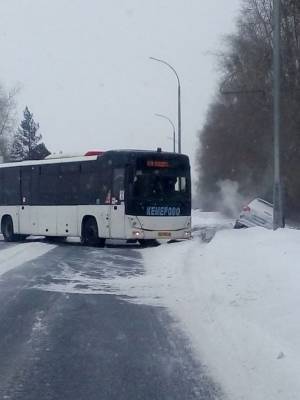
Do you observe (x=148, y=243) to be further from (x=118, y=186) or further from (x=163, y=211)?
(x=118, y=186)

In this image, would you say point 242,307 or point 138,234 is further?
point 138,234

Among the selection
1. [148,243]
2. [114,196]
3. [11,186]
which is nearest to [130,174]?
[114,196]

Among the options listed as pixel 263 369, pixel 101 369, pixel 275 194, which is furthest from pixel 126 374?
pixel 275 194

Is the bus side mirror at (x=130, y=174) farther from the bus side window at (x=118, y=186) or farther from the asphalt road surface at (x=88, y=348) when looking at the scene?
the asphalt road surface at (x=88, y=348)

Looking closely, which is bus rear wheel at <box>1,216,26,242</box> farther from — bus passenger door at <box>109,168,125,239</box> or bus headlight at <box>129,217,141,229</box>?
bus headlight at <box>129,217,141,229</box>

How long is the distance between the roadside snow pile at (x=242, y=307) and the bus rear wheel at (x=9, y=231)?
1291cm

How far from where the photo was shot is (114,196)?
25.8 m

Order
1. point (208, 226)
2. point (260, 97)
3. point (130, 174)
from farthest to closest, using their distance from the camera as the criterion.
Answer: point (260, 97) → point (208, 226) → point (130, 174)

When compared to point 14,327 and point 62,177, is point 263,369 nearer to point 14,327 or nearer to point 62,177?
point 14,327

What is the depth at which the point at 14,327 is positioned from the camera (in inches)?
405

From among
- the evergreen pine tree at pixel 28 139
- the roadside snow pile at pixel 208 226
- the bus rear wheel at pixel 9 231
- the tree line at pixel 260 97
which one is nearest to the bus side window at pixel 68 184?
the bus rear wheel at pixel 9 231

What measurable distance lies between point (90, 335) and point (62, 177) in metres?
19.2

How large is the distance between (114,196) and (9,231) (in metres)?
7.37

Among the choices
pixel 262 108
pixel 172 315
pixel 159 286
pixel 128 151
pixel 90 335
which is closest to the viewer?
pixel 90 335
